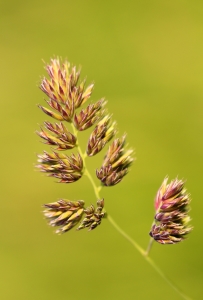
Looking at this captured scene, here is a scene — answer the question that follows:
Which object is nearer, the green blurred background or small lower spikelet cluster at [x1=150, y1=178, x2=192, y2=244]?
small lower spikelet cluster at [x1=150, y1=178, x2=192, y2=244]

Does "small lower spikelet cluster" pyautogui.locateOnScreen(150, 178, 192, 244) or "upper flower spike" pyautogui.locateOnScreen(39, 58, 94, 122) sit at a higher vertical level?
"upper flower spike" pyautogui.locateOnScreen(39, 58, 94, 122)

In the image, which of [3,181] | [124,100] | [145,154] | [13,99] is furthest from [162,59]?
[3,181]

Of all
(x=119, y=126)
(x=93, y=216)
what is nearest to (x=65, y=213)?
(x=93, y=216)

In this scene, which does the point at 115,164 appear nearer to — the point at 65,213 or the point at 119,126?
the point at 65,213

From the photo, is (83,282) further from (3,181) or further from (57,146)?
(57,146)

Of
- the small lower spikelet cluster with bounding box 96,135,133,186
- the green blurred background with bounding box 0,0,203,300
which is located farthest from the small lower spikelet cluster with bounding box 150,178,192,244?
the green blurred background with bounding box 0,0,203,300

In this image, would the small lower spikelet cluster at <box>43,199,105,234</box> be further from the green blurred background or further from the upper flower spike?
the green blurred background
